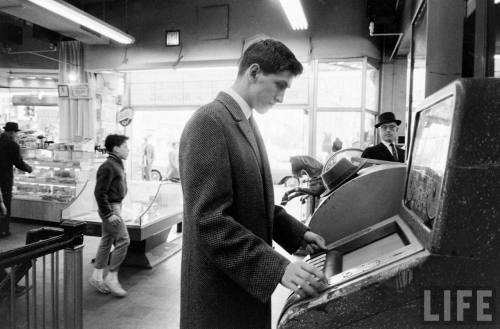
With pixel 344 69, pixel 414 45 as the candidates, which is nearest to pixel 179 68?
pixel 344 69

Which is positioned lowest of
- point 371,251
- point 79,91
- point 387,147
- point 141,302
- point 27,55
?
point 141,302

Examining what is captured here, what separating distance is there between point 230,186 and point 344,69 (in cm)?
724

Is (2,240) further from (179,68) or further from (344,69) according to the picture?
(344,69)

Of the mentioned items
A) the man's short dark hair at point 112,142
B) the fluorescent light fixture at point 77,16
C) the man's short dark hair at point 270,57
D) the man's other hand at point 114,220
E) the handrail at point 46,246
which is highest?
the fluorescent light fixture at point 77,16

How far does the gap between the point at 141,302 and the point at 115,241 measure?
2.56 ft

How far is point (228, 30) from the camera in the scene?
815 cm

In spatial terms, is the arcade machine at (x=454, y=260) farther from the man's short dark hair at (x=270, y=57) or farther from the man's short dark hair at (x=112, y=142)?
the man's short dark hair at (x=112, y=142)

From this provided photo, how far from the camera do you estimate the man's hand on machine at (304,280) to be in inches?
36.1

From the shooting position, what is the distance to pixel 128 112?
8.38m

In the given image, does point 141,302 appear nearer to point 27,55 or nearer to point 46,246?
point 46,246

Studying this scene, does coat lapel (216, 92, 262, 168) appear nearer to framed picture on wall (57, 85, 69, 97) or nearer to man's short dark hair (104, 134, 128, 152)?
man's short dark hair (104, 134, 128, 152)

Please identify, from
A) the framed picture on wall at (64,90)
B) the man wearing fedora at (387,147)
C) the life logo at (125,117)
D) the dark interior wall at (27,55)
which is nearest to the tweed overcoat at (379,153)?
the man wearing fedora at (387,147)

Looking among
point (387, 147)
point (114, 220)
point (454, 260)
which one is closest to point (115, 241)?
point (114, 220)

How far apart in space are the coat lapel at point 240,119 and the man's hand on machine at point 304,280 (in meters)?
0.40
